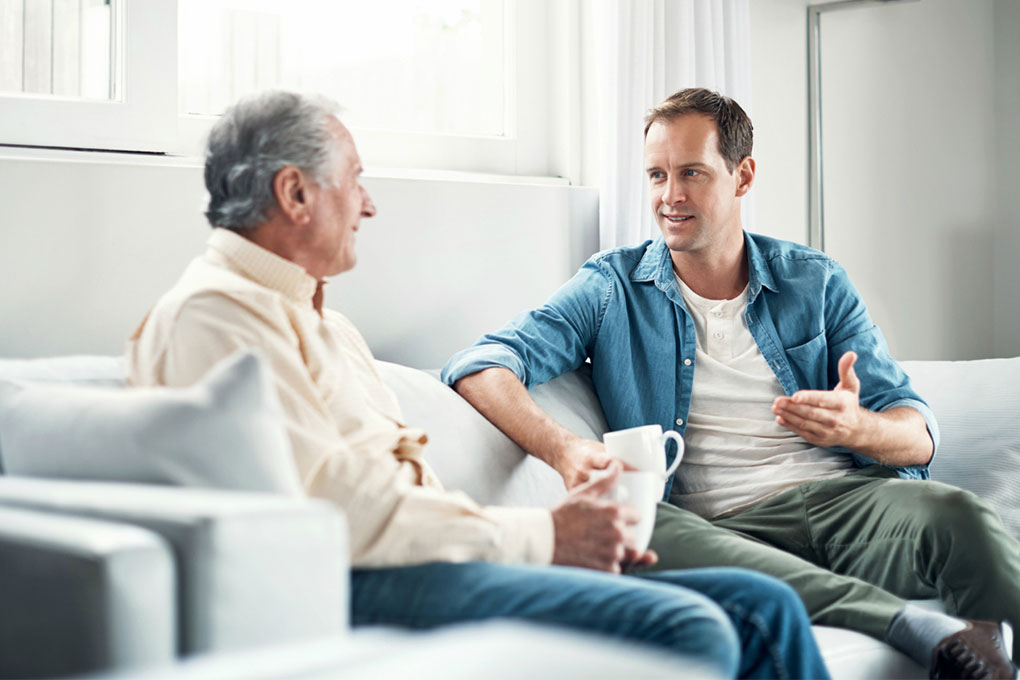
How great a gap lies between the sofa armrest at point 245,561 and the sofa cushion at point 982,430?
5.74ft

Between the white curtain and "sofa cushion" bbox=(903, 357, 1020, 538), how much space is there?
809 millimetres

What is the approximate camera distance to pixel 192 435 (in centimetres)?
106

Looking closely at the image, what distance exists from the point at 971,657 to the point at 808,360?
812mm

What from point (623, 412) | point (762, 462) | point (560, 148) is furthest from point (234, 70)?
point (762, 462)

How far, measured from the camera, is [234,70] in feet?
8.21

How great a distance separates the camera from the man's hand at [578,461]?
1.84 meters

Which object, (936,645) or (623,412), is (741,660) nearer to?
(936,645)

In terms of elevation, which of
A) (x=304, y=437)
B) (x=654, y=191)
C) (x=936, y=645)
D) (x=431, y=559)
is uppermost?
(x=654, y=191)

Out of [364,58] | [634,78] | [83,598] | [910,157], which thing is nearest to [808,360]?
[634,78]

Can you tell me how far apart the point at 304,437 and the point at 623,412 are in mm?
1108

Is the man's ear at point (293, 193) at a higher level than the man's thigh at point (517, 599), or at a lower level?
higher

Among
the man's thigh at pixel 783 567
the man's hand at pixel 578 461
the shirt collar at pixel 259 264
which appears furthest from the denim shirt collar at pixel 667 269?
the shirt collar at pixel 259 264

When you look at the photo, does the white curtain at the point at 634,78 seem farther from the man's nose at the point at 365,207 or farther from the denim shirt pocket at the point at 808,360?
the man's nose at the point at 365,207

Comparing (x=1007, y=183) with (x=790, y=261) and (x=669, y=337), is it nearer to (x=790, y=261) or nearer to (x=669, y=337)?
(x=790, y=261)
